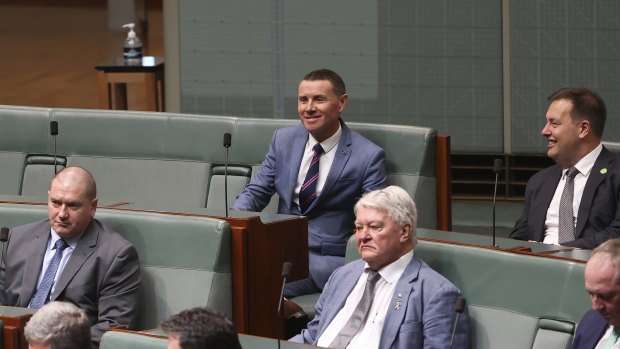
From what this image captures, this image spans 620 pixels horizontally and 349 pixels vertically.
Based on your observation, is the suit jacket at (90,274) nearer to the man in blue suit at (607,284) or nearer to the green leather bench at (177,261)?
the green leather bench at (177,261)

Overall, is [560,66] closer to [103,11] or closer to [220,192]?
[220,192]

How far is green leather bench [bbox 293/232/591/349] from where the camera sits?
2.17 meters

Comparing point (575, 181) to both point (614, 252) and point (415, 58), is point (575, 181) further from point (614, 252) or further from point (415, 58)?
point (415, 58)

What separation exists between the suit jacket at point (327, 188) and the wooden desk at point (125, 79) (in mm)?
1617

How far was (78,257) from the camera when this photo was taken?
2.63m

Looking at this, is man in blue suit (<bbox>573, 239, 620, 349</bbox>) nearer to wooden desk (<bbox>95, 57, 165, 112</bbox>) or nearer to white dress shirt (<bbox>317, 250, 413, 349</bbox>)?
white dress shirt (<bbox>317, 250, 413, 349</bbox>)

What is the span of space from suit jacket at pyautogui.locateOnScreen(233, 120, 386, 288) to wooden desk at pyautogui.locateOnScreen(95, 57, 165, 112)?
162 centimetres

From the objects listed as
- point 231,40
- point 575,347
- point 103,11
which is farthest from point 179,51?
point 103,11

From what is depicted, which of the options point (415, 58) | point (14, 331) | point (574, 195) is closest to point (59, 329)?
point (14, 331)

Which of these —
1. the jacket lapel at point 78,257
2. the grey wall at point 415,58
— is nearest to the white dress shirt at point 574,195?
the jacket lapel at point 78,257

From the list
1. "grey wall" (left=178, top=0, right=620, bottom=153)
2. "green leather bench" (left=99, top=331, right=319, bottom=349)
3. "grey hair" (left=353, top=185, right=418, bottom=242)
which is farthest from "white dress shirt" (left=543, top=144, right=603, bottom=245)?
"grey wall" (left=178, top=0, right=620, bottom=153)

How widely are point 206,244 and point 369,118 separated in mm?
2103

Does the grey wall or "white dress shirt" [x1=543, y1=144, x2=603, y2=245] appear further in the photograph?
the grey wall

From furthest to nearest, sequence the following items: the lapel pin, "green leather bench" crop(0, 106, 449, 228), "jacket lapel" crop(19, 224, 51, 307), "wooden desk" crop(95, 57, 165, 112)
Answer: "wooden desk" crop(95, 57, 165, 112) < "green leather bench" crop(0, 106, 449, 228) < "jacket lapel" crop(19, 224, 51, 307) < the lapel pin
